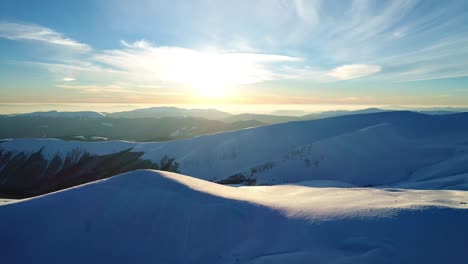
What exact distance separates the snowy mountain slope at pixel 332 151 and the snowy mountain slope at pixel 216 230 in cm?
1837

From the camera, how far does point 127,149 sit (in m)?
97.7

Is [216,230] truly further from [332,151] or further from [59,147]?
[59,147]

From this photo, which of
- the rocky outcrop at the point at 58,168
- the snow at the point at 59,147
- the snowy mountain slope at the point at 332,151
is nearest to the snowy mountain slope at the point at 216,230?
the snowy mountain slope at the point at 332,151

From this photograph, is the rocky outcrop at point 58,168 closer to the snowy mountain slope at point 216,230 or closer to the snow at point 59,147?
the snow at point 59,147

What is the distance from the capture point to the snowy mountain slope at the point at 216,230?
9.12m

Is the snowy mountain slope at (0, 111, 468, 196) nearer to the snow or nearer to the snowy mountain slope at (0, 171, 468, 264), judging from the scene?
the snow

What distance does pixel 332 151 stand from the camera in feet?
185

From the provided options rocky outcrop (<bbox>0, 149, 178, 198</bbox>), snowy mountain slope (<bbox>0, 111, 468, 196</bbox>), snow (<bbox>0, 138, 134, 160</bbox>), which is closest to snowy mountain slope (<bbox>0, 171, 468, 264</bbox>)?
snowy mountain slope (<bbox>0, 111, 468, 196</bbox>)

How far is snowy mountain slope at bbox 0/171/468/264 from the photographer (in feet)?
29.9

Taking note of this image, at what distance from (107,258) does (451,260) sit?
12153 millimetres

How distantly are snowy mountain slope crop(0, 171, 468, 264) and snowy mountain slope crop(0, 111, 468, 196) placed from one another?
18371mm

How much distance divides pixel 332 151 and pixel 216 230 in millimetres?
49788

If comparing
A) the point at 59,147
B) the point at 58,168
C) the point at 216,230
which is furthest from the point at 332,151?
the point at 59,147

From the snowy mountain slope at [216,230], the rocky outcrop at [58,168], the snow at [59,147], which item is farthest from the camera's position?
the snow at [59,147]
